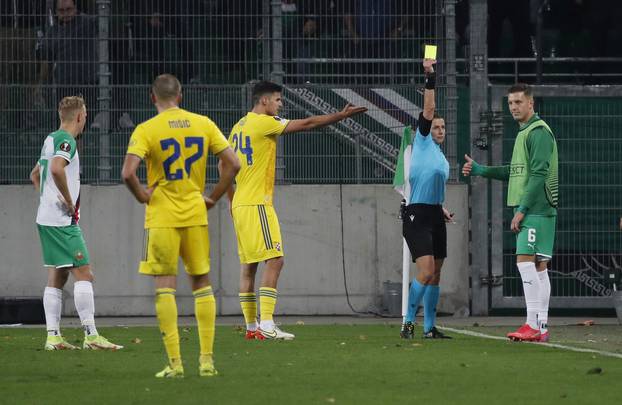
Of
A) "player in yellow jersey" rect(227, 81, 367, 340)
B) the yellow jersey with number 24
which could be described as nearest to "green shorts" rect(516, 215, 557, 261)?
"player in yellow jersey" rect(227, 81, 367, 340)

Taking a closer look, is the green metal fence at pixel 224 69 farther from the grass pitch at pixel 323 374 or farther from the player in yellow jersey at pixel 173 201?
the player in yellow jersey at pixel 173 201

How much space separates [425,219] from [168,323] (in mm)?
4246

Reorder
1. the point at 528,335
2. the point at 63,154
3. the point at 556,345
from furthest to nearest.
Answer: the point at 528,335 < the point at 556,345 < the point at 63,154

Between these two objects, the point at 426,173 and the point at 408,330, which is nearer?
the point at 426,173

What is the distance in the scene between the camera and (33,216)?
16.5 metres

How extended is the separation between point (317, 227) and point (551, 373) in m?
8.10

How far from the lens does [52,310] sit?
11180mm

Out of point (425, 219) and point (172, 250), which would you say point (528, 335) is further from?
point (172, 250)

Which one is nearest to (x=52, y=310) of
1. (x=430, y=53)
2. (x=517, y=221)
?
(x=430, y=53)

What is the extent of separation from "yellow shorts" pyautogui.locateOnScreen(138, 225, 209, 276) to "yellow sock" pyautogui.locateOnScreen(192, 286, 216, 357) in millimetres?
139

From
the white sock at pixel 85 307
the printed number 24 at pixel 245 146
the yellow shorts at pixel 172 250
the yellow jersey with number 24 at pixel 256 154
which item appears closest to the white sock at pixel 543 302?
the yellow jersey with number 24 at pixel 256 154

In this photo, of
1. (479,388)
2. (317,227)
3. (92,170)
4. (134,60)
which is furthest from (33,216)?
(479,388)

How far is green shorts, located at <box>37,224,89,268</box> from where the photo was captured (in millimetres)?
11102

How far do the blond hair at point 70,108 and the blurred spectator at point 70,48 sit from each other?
18.6 ft
